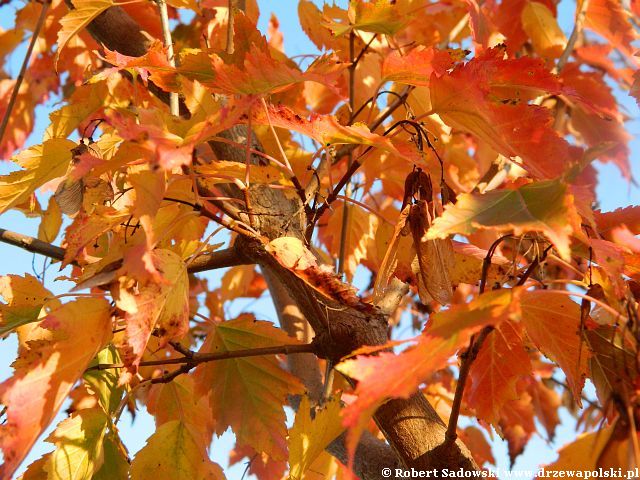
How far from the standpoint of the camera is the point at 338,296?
0.61 meters

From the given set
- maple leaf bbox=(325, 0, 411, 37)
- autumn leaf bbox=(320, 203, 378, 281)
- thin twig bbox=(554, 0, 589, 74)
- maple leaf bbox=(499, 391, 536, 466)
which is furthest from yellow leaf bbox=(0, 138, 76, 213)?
maple leaf bbox=(499, 391, 536, 466)

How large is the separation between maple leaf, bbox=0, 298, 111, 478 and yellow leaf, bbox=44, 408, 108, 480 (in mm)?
123

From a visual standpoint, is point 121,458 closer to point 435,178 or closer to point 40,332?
point 40,332

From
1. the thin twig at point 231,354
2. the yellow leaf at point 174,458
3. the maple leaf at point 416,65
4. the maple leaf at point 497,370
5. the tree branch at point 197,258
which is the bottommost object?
the yellow leaf at point 174,458

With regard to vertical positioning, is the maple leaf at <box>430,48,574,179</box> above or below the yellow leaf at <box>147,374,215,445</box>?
above

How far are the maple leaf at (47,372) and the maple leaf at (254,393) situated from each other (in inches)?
8.7

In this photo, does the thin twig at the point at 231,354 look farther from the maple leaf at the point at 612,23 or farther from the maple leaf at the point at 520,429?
the maple leaf at the point at 520,429

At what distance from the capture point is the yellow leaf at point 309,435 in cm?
69

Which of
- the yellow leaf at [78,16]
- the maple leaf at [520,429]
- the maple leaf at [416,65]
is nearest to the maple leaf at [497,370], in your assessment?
the maple leaf at [416,65]

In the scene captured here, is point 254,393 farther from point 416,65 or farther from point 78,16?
point 78,16

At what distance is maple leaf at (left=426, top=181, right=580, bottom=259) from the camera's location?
48 centimetres

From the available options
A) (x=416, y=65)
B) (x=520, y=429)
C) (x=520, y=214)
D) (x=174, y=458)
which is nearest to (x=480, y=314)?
(x=520, y=214)

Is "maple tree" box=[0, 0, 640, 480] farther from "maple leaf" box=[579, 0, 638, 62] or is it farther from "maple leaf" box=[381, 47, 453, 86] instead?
"maple leaf" box=[579, 0, 638, 62]

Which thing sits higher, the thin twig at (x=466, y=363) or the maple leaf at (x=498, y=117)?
the maple leaf at (x=498, y=117)
